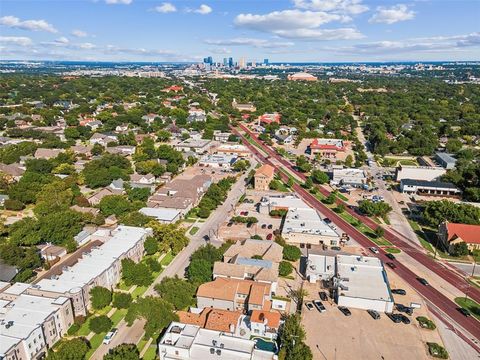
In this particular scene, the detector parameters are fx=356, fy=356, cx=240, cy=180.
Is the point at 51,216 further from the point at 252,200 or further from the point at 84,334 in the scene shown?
the point at 252,200

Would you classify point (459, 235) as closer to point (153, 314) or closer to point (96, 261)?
point (153, 314)

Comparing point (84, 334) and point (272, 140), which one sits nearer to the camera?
point (84, 334)

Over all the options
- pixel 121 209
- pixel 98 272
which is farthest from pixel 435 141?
pixel 98 272

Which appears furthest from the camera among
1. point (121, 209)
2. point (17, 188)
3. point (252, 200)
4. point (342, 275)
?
point (252, 200)

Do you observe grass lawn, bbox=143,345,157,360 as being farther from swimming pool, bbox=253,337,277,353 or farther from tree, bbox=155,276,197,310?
swimming pool, bbox=253,337,277,353

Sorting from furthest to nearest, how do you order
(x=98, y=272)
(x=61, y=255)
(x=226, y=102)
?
(x=226, y=102), (x=61, y=255), (x=98, y=272)

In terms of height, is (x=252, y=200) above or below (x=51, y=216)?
below

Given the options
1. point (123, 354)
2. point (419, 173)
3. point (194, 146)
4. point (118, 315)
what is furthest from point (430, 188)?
point (123, 354)
